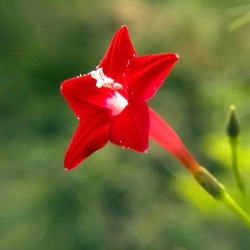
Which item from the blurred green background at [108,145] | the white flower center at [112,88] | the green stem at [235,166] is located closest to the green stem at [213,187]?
the green stem at [235,166]

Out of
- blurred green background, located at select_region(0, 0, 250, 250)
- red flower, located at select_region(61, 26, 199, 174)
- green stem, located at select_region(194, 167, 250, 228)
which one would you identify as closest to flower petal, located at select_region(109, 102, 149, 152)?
red flower, located at select_region(61, 26, 199, 174)

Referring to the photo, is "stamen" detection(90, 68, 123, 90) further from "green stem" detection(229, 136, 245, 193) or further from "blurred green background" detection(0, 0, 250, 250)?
"blurred green background" detection(0, 0, 250, 250)

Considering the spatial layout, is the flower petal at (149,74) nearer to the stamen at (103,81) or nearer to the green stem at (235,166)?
the stamen at (103,81)

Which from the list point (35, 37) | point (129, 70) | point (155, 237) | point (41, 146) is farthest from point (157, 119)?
point (35, 37)

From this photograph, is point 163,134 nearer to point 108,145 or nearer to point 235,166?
point 235,166

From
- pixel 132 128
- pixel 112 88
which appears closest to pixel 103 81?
pixel 112 88

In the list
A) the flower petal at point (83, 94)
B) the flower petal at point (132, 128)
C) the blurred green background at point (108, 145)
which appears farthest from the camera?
the blurred green background at point (108, 145)
